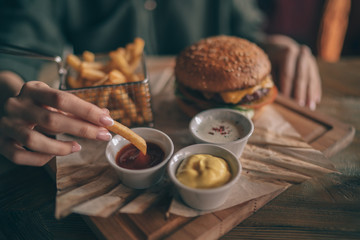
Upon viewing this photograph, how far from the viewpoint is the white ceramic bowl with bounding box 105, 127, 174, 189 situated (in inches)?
59.9

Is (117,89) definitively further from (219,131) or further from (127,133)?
(219,131)

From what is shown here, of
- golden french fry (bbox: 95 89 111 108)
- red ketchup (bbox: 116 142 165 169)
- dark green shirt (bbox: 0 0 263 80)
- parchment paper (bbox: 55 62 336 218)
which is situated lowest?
parchment paper (bbox: 55 62 336 218)

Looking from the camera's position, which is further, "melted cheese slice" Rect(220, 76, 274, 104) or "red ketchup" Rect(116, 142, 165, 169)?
"melted cheese slice" Rect(220, 76, 274, 104)

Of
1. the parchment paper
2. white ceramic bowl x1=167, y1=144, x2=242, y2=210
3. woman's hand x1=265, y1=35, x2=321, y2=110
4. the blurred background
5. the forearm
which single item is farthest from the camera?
the blurred background

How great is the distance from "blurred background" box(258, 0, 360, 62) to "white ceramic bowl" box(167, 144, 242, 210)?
171 inches

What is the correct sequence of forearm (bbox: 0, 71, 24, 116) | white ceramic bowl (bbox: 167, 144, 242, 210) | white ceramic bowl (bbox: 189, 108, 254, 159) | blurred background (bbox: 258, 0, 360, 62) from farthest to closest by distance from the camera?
1. blurred background (bbox: 258, 0, 360, 62)
2. forearm (bbox: 0, 71, 24, 116)
3. white ceramic bowl (bbox: 189, 108, 254, 159)
4. white ceramic bowl (bbox: 167, 144, 242, 210)

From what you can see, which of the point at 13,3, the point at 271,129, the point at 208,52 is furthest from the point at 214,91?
the point at 13,3

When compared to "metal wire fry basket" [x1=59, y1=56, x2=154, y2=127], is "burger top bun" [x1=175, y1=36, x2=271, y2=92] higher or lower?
higher

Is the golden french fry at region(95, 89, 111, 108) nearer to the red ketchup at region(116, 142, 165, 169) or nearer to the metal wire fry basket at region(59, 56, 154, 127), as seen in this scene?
the metal wire fry basket at region(59, 56, 154, 127)

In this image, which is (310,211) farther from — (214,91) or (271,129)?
(214,91)

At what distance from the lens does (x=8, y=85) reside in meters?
2.13

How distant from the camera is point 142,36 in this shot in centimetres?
340

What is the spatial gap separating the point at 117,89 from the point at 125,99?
0.10 metres

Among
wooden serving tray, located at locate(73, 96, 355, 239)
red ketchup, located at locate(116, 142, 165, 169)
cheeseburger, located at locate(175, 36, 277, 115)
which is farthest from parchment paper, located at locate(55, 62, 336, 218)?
cheeseburger, located at locate(175, 36, 277, 115)
